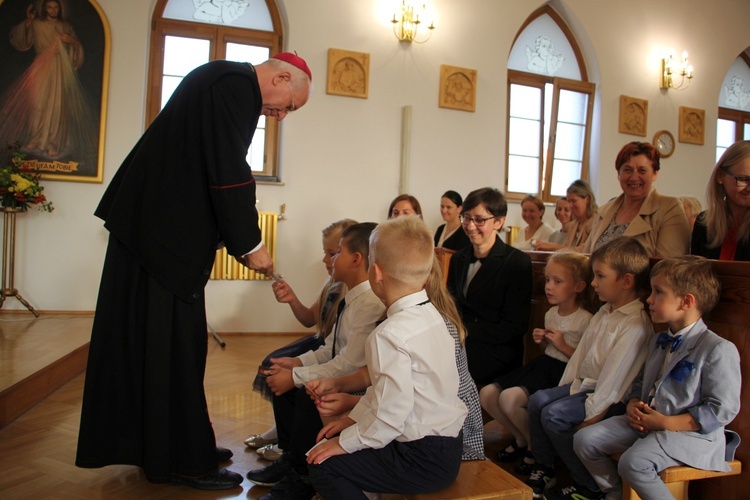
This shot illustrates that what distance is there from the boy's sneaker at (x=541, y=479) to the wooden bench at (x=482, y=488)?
2.40 ft

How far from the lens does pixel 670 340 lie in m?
2.09

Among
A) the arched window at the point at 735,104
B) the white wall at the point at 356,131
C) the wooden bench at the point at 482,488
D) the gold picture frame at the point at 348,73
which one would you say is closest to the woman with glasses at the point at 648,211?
the wooden bench at the point at 482,488

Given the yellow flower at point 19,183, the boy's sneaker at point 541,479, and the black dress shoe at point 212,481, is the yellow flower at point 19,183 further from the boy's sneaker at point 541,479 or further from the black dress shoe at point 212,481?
the boy's sneaker at point 541,479

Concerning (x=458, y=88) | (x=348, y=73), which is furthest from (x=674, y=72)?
(x=348, y=73)

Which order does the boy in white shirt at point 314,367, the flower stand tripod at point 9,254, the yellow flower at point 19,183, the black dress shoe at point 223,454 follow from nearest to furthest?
the boy in white shirt at point 314,367 → the black dress shoe at point 223,454 → the yellow flower at point 19,183 → the flower stand tripod at point 9,254

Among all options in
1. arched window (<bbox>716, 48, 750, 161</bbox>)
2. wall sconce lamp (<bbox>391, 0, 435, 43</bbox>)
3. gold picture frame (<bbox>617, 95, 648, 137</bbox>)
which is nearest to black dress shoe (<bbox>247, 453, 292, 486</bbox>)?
wall sconce lamp (<bbox>391, 0, 435, 43</bbox>)

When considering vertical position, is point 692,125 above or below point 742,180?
Result: above

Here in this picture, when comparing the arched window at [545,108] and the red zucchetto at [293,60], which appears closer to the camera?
the red zucchetto at [293,60]

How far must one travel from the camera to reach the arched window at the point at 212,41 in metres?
6.55

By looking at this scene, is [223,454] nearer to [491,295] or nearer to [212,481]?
[212,481]

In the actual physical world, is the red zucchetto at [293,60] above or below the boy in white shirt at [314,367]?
above

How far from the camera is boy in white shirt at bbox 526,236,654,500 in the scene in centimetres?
228

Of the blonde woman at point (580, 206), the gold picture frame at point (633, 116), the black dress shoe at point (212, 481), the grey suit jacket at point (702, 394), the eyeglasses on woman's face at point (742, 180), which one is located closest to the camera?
the grey suit jacket at point (702, 394)

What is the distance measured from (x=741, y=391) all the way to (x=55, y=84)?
652 centimetres
